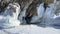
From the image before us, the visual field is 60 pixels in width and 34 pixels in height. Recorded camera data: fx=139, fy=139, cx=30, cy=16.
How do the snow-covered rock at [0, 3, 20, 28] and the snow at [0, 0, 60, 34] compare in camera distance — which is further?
the snow-covered rock at [0, 3, 20, 28]

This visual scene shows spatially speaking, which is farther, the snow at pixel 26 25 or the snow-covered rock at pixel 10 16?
the snow-covered rock at pixel 10 16

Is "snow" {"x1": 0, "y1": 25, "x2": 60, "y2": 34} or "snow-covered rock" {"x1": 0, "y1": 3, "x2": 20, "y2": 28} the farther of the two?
"snow-covered rock" {"x1": 0, "y1": 3, "x2": 20, "y2": 28}

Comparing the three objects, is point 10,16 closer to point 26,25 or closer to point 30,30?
point 26,25

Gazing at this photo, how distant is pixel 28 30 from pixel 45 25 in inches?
10.7

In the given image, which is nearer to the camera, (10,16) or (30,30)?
(30,30)

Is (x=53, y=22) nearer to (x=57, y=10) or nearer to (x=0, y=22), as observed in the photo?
(x=57, y=10)

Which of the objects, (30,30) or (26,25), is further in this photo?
(26,25)

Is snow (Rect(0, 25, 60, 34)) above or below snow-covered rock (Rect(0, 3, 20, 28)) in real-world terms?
below

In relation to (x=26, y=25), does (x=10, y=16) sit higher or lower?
higher

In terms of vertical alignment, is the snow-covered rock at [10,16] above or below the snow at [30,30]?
above

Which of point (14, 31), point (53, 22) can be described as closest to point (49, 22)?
point (53, 22)

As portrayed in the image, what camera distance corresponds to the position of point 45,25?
Answer: 175 centimetres

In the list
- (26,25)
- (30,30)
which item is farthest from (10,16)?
(30,30)

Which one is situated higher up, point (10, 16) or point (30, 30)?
point (10, 16)
